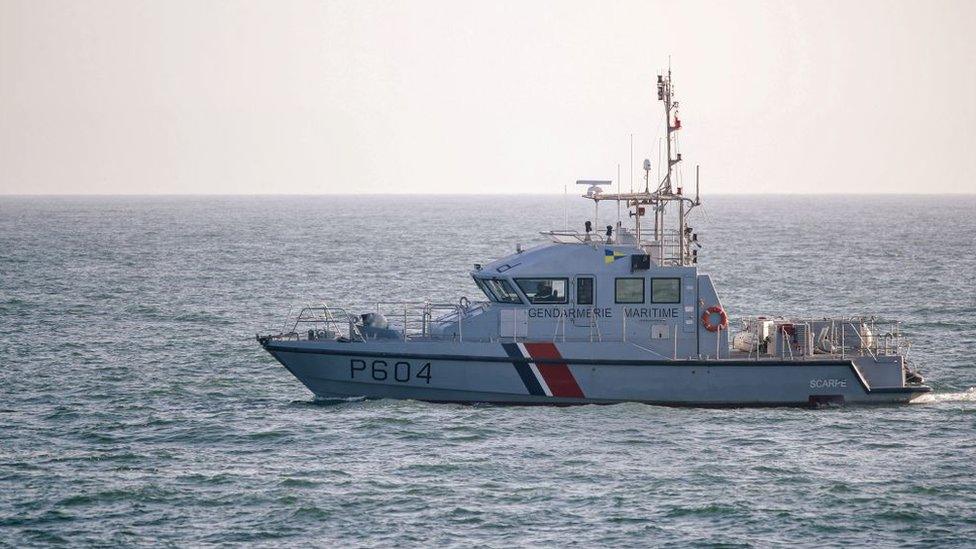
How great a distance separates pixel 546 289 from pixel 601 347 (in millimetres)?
1756

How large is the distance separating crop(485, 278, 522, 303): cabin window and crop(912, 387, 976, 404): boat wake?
30.2 ft

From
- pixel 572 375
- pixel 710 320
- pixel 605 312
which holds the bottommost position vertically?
pixel 572 375

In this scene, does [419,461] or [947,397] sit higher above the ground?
[947,397]

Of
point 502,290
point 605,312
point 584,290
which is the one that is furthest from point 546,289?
point 605,312

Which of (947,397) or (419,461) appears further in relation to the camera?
(947,397)

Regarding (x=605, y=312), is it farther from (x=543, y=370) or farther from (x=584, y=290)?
(x=543, y=370)

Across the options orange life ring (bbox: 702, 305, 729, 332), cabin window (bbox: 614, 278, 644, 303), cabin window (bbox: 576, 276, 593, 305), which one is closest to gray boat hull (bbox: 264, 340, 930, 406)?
orange life ring (bbox: 702, 305, 729, 332)

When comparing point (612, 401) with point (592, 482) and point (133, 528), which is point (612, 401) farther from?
point (133, 528)

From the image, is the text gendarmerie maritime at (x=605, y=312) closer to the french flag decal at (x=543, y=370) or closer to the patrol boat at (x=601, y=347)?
the patrol boat at (x=601, y=347)

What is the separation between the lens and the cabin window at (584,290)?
2850 centimetres

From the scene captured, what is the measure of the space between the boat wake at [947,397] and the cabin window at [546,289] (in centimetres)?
825

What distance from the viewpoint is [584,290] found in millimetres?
28531

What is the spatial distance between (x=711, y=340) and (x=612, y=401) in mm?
2512

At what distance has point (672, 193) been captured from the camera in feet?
94.3
